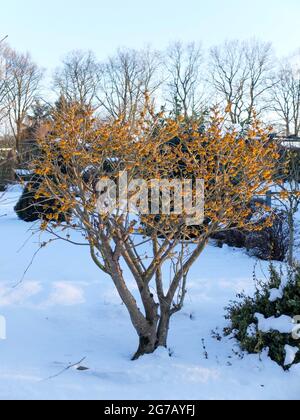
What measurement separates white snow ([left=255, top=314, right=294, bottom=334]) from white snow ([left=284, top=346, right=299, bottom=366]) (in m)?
0.17

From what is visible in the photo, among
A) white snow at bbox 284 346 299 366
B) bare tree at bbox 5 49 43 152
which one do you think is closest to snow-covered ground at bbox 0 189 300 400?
white snow at bbox 284 346 299 366

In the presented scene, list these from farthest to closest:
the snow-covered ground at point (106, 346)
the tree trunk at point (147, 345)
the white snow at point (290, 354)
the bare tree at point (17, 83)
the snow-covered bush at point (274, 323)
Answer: the bare tree at point (17, 83), the tree trunk at point (147, 345), the snow-covered bush at point (274, 323), the white snow at point (290, 354), the snow-covered ground at point (106, 346)

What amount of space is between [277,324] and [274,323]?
3 cm

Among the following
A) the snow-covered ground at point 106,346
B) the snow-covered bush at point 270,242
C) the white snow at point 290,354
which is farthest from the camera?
the snow-covered bush at point 270,242

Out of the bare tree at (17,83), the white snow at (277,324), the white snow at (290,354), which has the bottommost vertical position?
the white snow at (290,354)

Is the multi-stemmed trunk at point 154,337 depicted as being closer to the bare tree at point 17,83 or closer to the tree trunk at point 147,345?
the tree trunk at point 147,345

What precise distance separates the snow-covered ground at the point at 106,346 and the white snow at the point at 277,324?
0.24 metres

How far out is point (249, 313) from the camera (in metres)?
4.09

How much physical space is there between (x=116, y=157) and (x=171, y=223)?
78cm

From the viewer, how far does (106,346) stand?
4.17 m

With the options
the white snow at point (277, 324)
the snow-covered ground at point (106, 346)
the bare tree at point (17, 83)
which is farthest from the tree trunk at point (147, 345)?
the bare tree at point (17, 83)

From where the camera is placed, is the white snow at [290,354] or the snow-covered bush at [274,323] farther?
the snow-covered bush at [274,323]

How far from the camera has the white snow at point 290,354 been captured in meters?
3.41
